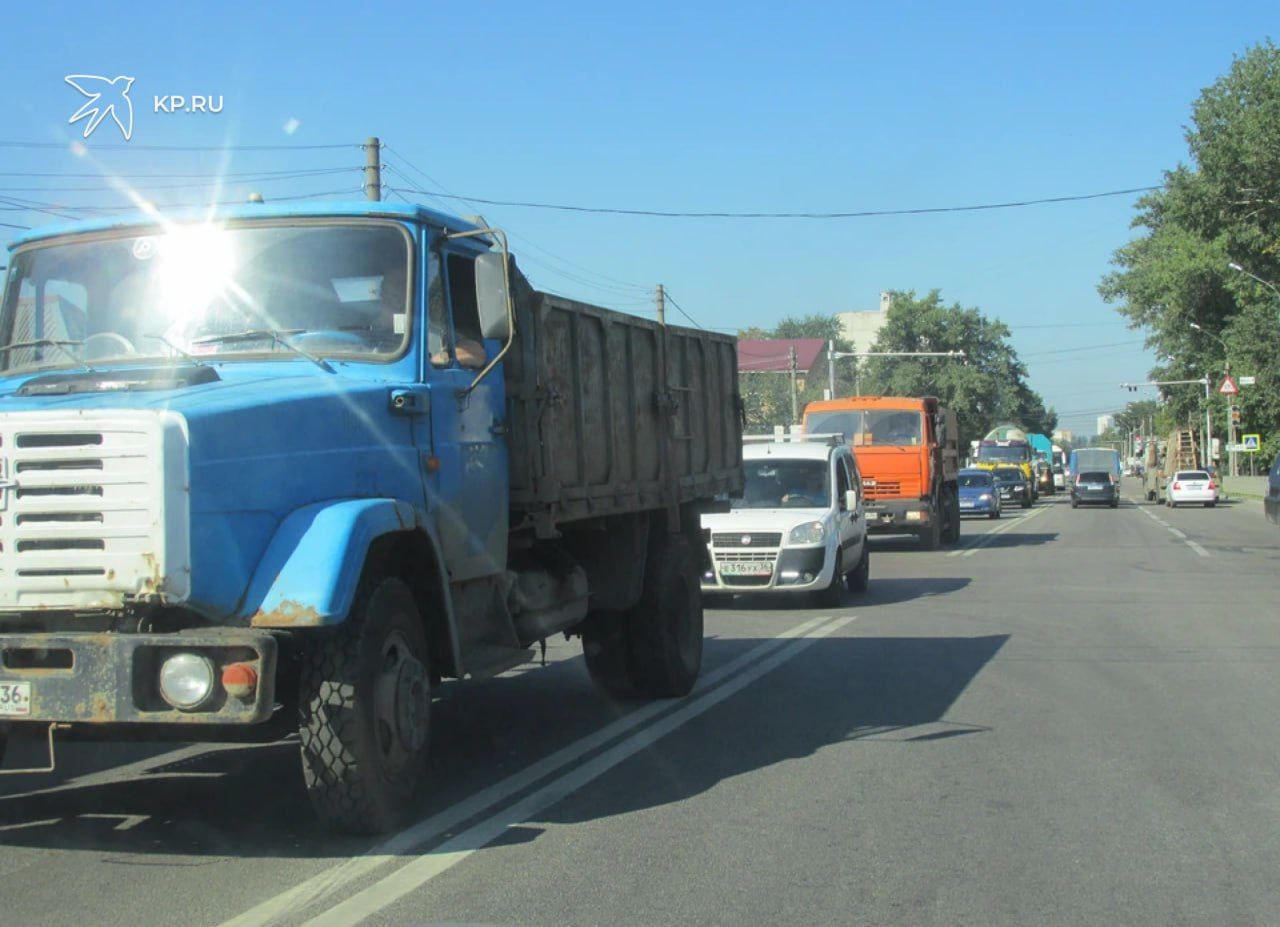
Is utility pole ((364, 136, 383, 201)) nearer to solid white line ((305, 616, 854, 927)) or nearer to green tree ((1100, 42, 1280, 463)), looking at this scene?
solid white line ((305, 616, 854, 927))

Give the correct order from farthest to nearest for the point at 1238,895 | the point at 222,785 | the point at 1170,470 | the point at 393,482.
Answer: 1. the point at 1170,470
2. the point at 222,785
3. the point at 393,482
4. the point at 1238,895

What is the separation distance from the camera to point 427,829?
5.91 meters

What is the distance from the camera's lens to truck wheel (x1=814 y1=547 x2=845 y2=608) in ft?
53.8

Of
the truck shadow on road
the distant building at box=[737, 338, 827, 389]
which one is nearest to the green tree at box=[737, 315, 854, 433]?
the distant building at box=[737, 338, 827, 389]

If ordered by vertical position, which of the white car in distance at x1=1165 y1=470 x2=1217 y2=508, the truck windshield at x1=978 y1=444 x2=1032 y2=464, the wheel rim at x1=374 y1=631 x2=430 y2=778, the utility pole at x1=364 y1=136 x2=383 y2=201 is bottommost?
the white car in distance at x1=1165 y1=470 x2=1217 y2=508

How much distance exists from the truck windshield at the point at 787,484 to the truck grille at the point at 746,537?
1.14 meters

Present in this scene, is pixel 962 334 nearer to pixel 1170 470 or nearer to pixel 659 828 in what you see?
pixel 1170 470

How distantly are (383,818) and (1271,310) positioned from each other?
59.3 metres

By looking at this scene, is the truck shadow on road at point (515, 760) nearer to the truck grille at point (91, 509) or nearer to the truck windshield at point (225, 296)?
the truck grille at point (91, 509)

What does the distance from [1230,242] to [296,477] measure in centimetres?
5930

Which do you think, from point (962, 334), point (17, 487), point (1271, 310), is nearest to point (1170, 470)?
point (1271, 310)

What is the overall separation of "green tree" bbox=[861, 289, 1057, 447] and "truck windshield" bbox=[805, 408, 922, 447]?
6685cm

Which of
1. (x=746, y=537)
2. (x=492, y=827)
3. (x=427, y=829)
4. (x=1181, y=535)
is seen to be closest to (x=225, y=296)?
(x=427, y=829)

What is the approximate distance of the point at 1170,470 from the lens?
64.7 metres
